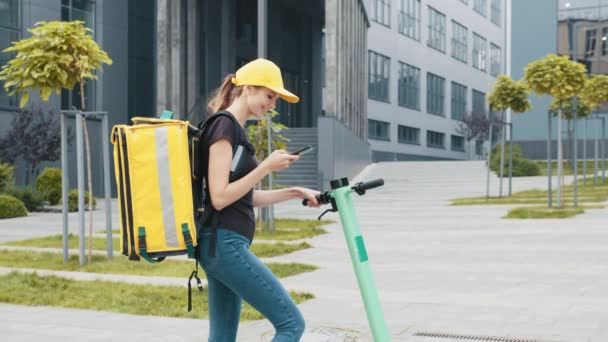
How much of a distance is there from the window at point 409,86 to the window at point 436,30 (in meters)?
3.67

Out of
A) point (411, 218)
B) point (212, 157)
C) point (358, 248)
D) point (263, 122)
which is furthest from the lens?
point (411, 218)

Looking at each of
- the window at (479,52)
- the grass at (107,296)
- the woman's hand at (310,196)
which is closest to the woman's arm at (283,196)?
the woman's hand at (310,196)

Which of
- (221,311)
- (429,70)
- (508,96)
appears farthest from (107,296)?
(429,70)

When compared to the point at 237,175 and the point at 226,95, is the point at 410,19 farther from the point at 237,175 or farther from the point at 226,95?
the point at 237,175

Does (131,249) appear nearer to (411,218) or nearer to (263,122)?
(263,122)

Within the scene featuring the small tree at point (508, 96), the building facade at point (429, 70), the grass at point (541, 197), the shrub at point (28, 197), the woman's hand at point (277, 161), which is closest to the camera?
the woman's hand at point (277, 161)

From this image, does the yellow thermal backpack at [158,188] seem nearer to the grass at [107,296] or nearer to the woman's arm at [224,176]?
the woman's arm at [224,176]

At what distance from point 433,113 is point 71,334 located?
5891cm

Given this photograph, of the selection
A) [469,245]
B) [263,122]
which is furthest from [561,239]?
[263,122]

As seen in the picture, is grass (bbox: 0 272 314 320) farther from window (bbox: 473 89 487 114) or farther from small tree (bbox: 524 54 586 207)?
window (bbox: 473 89 487 114)

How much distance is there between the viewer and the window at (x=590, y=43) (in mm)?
47656

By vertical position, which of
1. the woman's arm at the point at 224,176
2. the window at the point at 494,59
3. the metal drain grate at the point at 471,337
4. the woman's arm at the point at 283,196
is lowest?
the metal drain grate at the point at 471,337

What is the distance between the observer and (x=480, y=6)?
71.5 metres

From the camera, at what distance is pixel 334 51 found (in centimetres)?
2953
